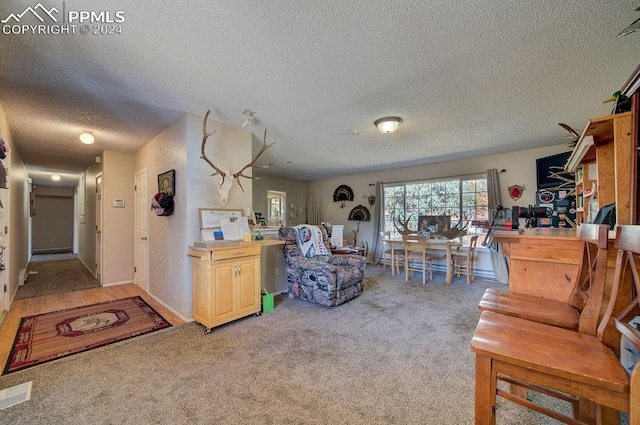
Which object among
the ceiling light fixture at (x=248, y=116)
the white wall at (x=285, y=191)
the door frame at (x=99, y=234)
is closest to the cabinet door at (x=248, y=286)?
the ceiling light fixture at (x=248, y=116)

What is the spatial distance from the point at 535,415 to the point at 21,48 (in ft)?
13.3

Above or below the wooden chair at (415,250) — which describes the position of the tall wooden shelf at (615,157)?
above

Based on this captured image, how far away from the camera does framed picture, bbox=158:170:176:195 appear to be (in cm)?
304

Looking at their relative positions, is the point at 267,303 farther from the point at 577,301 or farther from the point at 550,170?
the point at 550,170

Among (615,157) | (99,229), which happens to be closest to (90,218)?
(99,229)

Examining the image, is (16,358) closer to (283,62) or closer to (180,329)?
(180,329)

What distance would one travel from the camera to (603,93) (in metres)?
2.42

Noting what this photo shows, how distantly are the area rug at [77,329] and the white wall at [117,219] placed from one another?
45.5 inches

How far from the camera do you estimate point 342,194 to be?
713cm

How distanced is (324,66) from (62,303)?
4529 mm

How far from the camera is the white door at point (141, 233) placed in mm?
3927

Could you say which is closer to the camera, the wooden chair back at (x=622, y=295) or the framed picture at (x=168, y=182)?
the wooden chair back at (x=622, y=295)

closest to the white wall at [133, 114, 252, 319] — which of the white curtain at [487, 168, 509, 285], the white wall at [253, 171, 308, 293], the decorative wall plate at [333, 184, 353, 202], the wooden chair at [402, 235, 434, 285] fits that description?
the white wall at [253, 171, 308, 293]

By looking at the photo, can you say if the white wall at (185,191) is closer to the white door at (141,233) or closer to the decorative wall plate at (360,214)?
the white door at (141,233)
